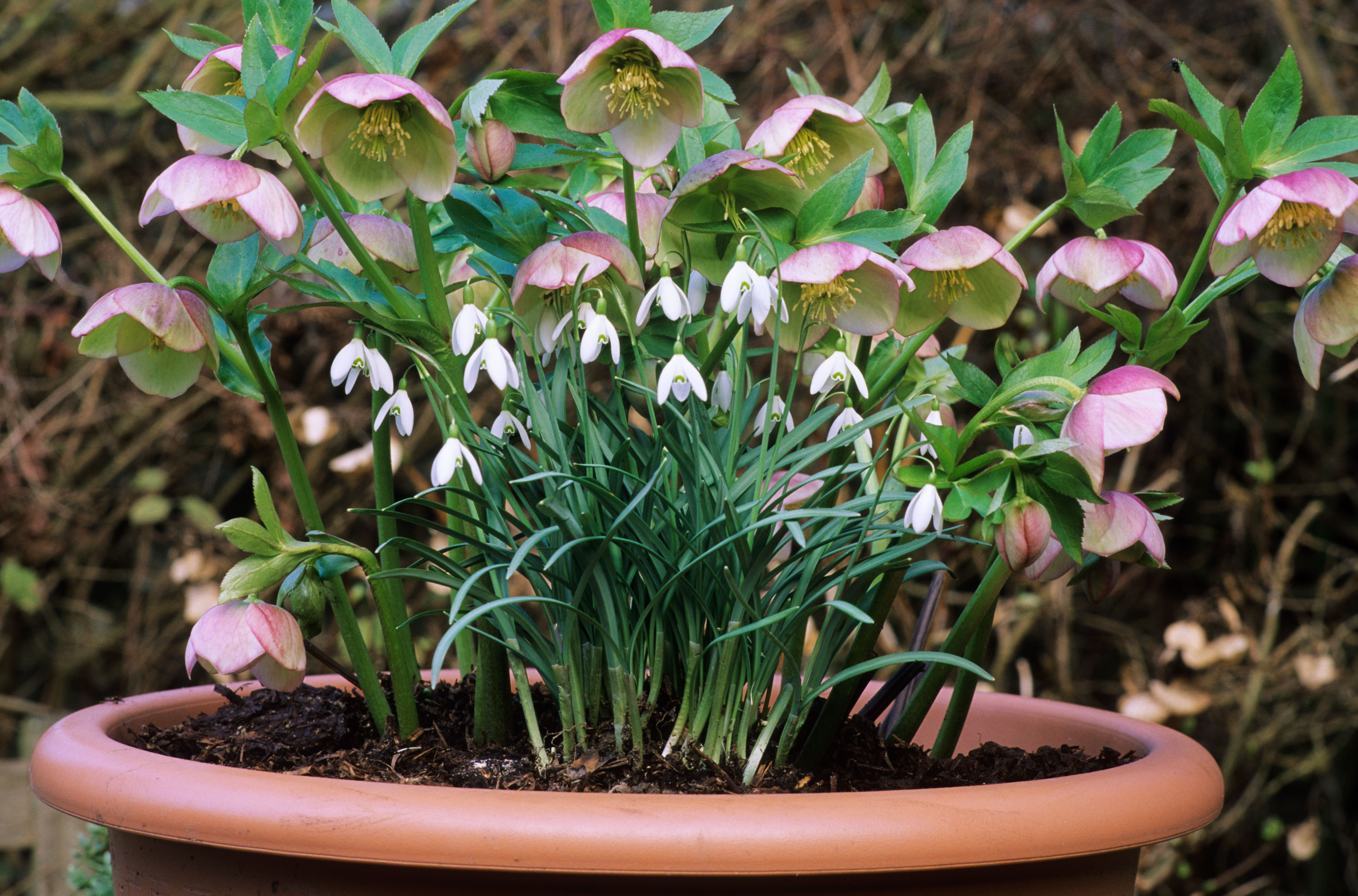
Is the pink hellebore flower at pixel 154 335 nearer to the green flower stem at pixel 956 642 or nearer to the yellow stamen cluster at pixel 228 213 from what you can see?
the yellow stamen cluster at pixel 228 213

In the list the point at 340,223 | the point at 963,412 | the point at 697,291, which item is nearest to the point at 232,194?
the point at 340,223

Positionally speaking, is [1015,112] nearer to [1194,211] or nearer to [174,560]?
[1194,211]

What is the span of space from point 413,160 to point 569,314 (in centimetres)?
12

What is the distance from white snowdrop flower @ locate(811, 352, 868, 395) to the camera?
65 cm

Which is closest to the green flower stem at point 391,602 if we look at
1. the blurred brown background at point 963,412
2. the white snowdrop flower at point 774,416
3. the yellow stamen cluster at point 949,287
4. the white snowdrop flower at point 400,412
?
the white snowdrop flower at point 400,412

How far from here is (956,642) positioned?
2.33 ft

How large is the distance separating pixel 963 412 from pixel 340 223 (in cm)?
151

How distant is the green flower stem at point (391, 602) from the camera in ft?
2.29

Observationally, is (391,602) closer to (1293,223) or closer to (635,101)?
(635,101)

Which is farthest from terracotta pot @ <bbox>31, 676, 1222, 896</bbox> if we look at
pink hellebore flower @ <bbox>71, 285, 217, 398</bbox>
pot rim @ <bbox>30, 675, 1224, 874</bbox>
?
pink hellebore flower @ <bbox>71, 285, 217, 398</bbox>

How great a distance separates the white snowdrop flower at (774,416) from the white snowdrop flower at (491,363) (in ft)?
0.48

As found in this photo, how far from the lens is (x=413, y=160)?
612 millimetres

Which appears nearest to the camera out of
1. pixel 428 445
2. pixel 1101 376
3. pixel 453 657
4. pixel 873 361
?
pixel 1101 376

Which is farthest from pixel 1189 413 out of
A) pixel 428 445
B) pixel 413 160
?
pixel 413 160
